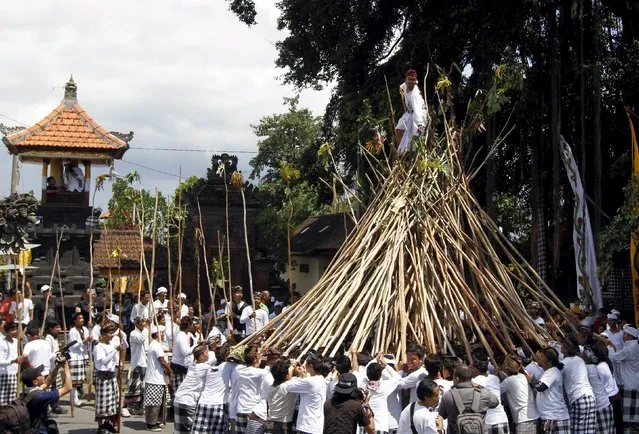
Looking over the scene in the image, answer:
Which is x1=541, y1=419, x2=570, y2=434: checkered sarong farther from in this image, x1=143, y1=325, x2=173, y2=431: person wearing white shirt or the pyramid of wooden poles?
x1=143, y1=325, x2=173, y2=431: person wearing white shirt

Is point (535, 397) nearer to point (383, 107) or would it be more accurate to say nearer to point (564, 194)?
point (383, 107)

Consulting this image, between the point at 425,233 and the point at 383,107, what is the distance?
515cm

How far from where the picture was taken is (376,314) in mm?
7617

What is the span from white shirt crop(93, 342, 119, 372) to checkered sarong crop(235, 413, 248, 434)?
2.52 metres

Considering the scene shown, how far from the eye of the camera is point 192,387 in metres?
7.36

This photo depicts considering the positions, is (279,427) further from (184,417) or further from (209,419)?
(184,417)

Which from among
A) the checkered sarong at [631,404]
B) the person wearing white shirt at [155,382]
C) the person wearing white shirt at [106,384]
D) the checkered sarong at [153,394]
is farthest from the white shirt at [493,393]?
the person wearing white shirt at [106,384]

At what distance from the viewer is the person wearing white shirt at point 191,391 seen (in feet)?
23.9

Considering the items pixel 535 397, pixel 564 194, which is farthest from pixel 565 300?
pixel 535 397

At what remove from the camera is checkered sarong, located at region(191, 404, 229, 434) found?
274 inches

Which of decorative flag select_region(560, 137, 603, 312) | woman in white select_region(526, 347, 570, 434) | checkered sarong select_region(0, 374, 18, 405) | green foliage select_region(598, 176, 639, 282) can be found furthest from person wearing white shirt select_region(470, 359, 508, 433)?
decorative flag select_region(560, 137, 603, 312)

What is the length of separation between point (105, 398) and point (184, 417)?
164cm

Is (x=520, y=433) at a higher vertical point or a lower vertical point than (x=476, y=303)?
lower

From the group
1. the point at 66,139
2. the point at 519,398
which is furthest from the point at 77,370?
the point at 66,139
